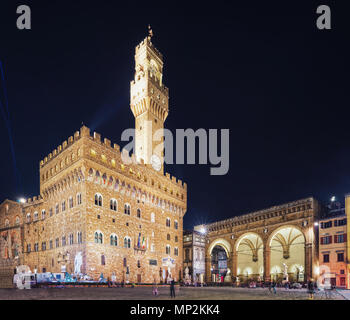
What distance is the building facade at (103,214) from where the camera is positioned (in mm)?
32750

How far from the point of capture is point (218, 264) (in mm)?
56594

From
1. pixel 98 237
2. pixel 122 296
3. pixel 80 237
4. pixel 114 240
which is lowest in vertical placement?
pixel 122 296

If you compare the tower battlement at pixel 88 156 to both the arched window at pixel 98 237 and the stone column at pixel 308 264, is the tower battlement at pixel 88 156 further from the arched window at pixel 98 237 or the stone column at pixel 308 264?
the stone column at pixel 308 264

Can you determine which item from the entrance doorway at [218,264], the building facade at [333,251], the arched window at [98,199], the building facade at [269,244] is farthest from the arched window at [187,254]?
the arched window at [98,199]

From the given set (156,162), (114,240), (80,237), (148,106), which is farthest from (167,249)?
(148,106)

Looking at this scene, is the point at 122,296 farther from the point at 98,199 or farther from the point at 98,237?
the point at 98,199

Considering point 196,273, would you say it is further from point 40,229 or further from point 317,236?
point 40,229

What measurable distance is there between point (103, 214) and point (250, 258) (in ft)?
98.1

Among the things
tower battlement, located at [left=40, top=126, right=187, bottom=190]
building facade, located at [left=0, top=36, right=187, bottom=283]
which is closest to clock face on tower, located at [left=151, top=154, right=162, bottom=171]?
building facade, located at [left=0, top=36, right=187, bottom=283]

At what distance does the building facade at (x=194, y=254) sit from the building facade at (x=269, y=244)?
3.50ft

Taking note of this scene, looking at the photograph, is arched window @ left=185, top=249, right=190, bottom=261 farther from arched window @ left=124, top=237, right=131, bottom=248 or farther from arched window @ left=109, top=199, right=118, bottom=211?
arched window @ left=109, top=199, right=118, bottom=211

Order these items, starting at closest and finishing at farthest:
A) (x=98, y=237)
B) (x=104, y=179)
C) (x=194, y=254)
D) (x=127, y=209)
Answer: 1. (x=98, y=237)
2. (x=104, y=179)
3. (x=127, y=209)
4. (x=194, y=254)

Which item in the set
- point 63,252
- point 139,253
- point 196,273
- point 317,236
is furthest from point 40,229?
point 317,236
